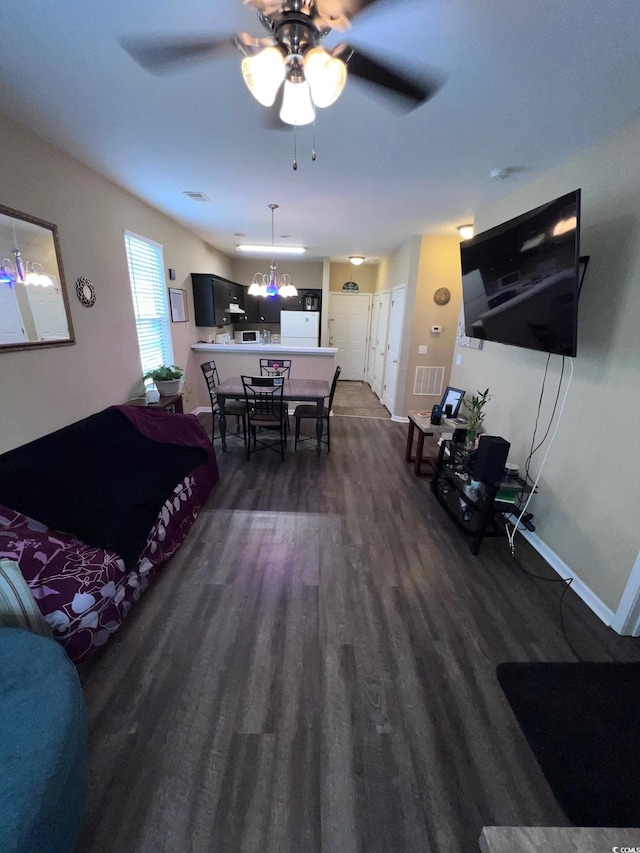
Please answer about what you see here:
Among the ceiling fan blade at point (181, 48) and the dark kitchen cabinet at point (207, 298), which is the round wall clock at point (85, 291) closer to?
the ceiling fan blade at point (181, 48)

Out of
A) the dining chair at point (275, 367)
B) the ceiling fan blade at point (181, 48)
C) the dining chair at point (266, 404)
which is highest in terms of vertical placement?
the ceiling fan blade at point (181, 48)

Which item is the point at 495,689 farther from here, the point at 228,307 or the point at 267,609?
the point at 228,307

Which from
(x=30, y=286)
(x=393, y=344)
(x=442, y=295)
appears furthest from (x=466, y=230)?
(x=30, y=286)

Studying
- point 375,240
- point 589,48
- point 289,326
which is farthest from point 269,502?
point 289,326

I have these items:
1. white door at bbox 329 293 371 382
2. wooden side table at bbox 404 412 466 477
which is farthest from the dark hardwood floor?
white door at bbox 329 293 371 382

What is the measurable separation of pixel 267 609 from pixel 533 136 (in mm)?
3237

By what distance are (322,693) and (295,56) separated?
2.47 metres

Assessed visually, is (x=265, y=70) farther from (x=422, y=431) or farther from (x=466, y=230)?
(x=466, y=230)

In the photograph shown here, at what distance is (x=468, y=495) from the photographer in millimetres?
2549

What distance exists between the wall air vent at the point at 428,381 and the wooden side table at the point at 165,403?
331 centimetres

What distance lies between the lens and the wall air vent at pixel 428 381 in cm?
489

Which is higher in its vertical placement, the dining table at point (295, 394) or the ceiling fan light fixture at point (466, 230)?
the ceiling fan light fixture at point (466, 230)

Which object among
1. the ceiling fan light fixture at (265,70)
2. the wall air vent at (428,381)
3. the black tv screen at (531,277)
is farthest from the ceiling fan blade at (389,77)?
the wall air vent at (428,381)

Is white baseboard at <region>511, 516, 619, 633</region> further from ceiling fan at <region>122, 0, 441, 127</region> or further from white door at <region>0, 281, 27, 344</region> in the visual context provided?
white door at <region>0, 281, 27, 344</region>
